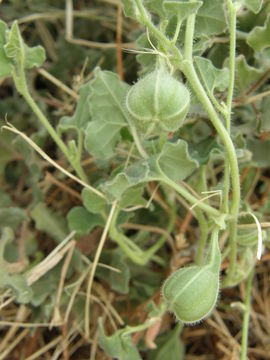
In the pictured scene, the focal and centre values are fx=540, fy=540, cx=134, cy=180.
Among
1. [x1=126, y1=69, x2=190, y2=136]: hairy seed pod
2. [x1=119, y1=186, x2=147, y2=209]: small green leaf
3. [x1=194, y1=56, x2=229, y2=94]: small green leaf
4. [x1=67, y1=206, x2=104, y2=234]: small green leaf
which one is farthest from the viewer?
[x1=67, y1=206, x2=104, y2=234]: small green leaf

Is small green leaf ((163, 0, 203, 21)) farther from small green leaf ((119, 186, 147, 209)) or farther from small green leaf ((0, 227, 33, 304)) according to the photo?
small green leaf ((0, 227, 33, 304))

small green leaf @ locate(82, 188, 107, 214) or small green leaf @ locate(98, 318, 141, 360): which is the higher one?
small green leaf @ locate(82, 188, 107, 214)

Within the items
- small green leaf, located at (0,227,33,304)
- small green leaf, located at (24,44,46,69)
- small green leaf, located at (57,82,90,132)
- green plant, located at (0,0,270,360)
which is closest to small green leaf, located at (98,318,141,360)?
green plant, located at (0,0,270,360)

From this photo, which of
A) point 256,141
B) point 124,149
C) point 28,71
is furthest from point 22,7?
point 256,141

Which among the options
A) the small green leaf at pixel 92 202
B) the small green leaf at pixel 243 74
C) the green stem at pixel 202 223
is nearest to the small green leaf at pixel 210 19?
the small green leaf at pixel 243 74

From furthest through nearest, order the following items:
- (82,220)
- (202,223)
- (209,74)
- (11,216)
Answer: (11,216) < (82,220) < (202,223) < (209,74)

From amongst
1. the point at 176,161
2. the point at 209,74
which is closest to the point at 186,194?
the point at 176,161

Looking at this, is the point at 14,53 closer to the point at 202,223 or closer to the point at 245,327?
the point at 202,223
